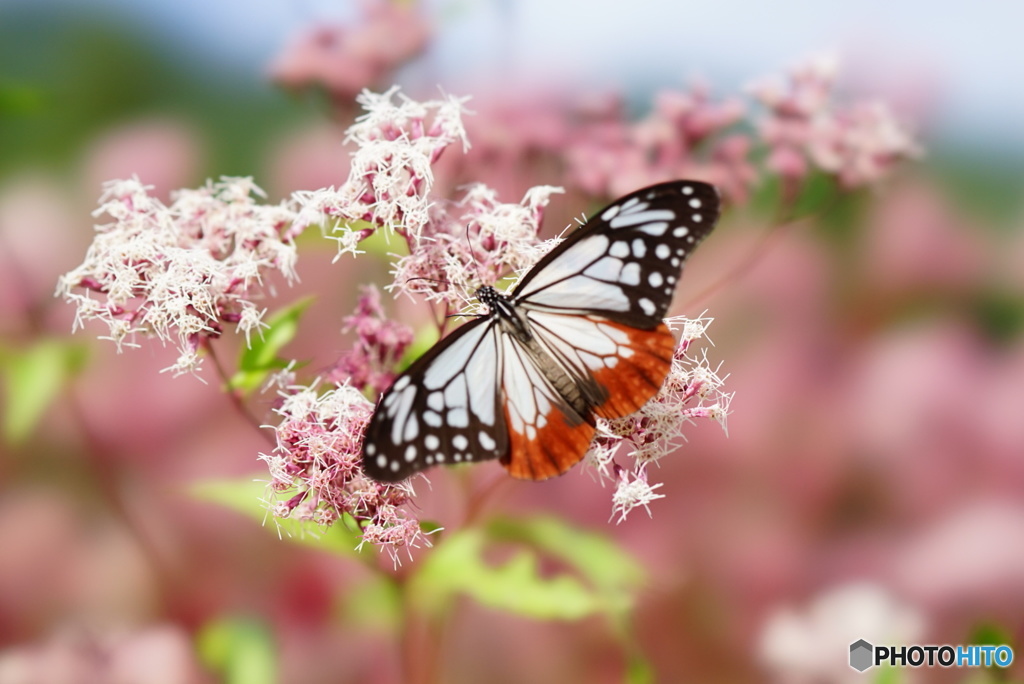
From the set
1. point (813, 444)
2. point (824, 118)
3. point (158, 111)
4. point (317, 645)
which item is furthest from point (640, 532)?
point (158, 111)

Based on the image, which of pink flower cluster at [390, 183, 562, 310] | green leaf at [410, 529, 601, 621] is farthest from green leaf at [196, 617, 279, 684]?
pink flower cluster at [390, 183, 562, 310]

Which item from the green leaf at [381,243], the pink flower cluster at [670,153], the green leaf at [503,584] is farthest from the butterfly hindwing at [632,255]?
the pink flower cluster at [670,153]

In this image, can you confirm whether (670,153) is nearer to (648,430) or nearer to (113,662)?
(648,430)

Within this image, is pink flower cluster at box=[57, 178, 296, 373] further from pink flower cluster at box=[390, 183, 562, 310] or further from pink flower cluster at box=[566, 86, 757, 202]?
pink flower cluster at box=[566, 86, 757, 202]

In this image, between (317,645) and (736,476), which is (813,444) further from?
(317,645)

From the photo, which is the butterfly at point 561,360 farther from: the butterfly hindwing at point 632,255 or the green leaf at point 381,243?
the green leaf at point 381,243

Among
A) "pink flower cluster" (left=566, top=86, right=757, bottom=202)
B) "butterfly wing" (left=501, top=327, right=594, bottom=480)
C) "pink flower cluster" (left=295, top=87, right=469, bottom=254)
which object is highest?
"pink flower cluster" (left=566, top=86, right=757, bottom=202)

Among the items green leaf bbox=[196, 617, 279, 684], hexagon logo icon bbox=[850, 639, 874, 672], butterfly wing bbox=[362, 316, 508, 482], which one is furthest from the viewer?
hexagon logo icon bbox=[850, 639, 874, 672]

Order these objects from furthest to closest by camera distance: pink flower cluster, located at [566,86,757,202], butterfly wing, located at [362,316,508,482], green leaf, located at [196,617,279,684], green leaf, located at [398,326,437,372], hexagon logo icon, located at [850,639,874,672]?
1. hexagon logo icon, located at [850,639,874,672]
2. pink flower cluster, located at [566,86,757,202]
3. green leaf, located at [196,617,279,684]
4. green leaf, located at [398,326,437,372]
5. butterfly wing, located at [362,316,508,482]
